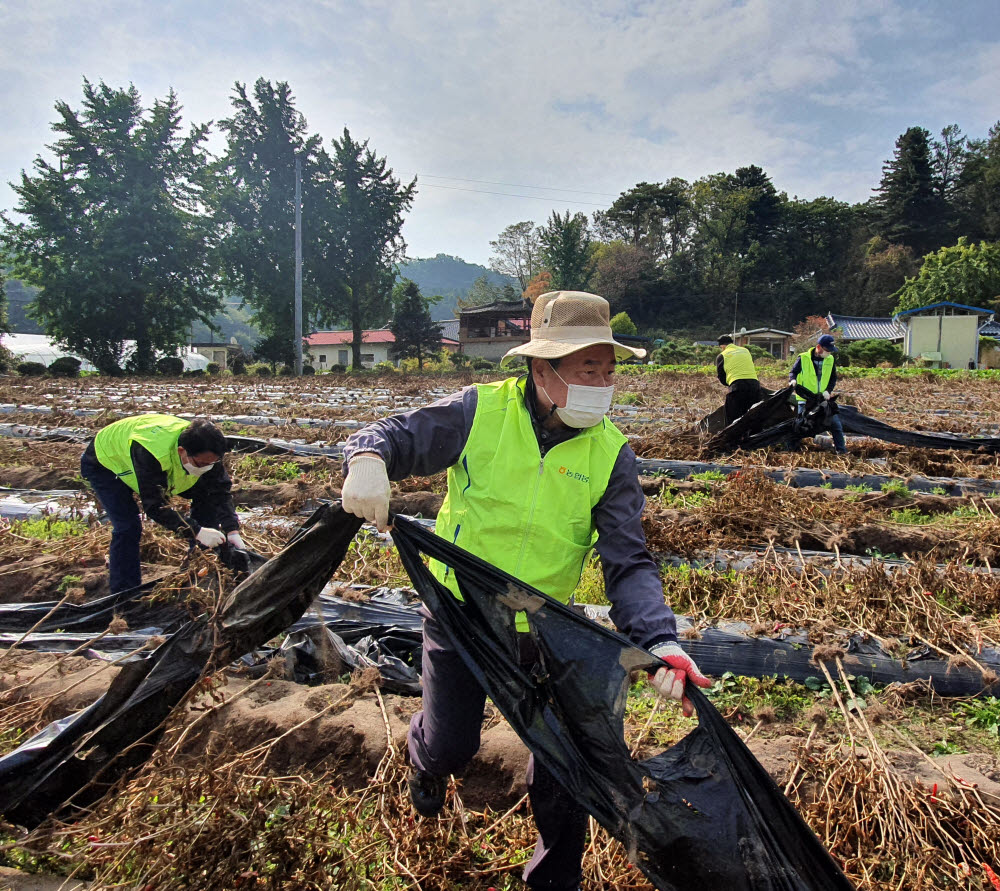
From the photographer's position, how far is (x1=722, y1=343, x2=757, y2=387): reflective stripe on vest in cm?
883

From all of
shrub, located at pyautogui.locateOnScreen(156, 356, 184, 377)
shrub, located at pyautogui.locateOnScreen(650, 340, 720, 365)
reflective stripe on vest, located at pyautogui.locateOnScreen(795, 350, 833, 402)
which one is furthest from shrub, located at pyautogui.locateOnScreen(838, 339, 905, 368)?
shrub, located at pyautogui.locateOnScreen(156, 356, 184, 377)

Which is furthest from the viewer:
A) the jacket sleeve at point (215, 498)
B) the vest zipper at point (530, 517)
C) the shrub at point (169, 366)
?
the shrub at point (169, 366)

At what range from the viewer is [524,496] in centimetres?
201

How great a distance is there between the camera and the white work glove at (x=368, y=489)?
1924 millimetres

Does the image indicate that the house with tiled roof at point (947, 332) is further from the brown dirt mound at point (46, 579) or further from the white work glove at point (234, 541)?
the brown dirt mound at point (46, 579)

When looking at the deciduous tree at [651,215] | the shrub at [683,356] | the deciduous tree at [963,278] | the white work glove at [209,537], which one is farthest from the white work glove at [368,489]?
the deciduous tree at [651,215]

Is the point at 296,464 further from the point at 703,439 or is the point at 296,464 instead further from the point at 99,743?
the point at 99,743

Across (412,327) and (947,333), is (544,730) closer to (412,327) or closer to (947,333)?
(947,333)

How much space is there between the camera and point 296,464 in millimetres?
8016

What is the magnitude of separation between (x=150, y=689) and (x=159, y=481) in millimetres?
2039

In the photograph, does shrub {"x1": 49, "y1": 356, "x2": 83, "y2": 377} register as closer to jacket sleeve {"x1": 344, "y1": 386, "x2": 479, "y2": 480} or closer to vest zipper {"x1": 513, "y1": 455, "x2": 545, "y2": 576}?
jacket sleeve {"x1": 344, "y1": 386, "x2": 479, "y2": 480}

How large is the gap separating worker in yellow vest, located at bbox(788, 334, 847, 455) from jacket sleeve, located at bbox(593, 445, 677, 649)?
7.11 meters

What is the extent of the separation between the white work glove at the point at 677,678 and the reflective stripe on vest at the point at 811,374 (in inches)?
297

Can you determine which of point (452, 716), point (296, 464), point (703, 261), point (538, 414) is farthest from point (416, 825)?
point (703, 261)
